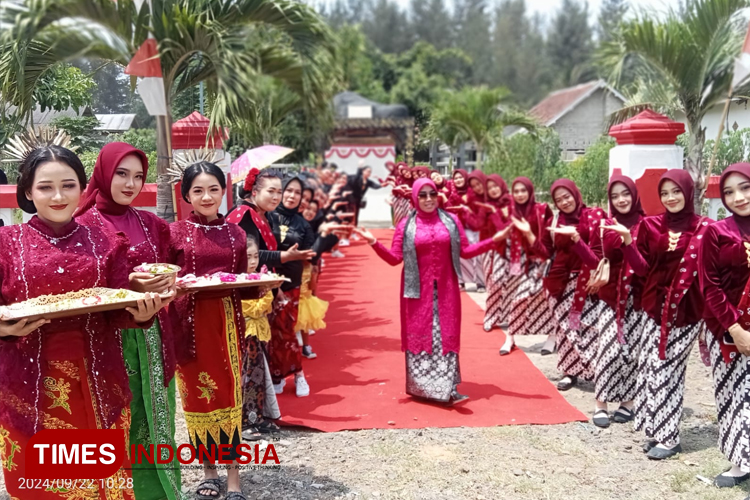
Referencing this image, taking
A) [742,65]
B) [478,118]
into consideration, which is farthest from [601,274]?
[478,118]

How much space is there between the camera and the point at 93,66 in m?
5.24

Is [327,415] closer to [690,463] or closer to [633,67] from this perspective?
[690,463]

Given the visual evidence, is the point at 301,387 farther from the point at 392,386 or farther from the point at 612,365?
the point at 612,365

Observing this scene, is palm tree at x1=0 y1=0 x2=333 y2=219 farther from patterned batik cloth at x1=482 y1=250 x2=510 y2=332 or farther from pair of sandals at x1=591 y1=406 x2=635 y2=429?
pair of sandals at x1=591 y1=406 x2=635 y2=429

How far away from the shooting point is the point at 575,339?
17.9 ft

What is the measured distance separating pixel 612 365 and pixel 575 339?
2.33 feet

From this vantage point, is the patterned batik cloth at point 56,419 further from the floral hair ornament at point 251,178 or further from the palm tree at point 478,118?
the palm tree at point 478,118

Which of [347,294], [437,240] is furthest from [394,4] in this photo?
[437,240]

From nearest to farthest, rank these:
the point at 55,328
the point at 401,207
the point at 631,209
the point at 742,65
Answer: the point at 55,328
the point at 631,209
the point at 742,65
the point at 401,207

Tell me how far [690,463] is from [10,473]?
3.54m

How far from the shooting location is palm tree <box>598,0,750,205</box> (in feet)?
20.8

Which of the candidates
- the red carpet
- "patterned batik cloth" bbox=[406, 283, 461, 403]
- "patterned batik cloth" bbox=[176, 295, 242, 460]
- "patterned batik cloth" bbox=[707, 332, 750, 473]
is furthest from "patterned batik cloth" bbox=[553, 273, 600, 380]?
"patterned batik cloth" bbox=[176, 295, 242, 460]

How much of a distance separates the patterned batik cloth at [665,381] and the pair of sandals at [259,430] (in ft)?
7.70

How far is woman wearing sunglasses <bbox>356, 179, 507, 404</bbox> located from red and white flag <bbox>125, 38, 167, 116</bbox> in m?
2.07
